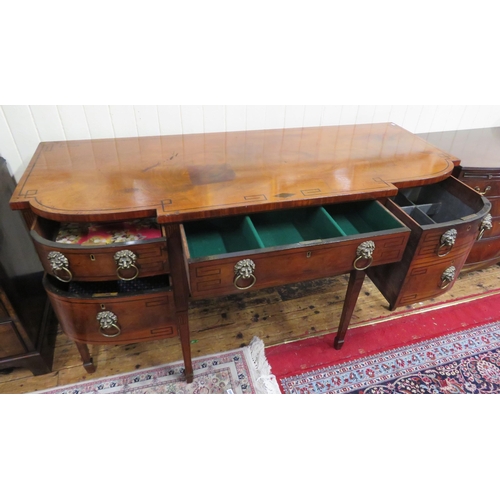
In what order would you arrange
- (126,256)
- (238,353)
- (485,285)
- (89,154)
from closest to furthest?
(126,256) → (89,154) → (238,353) → (485,285)

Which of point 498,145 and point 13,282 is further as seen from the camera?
point 498,145

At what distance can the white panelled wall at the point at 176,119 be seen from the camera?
1.25 meters

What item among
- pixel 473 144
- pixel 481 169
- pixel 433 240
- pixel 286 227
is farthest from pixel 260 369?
pixel 473 144

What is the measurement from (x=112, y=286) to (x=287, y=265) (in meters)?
0.59

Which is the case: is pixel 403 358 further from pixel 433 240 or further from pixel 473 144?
pixel 473 144

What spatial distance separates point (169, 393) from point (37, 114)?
113 cm

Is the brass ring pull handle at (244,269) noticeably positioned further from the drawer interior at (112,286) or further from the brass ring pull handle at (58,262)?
the brass ring pull handle at (58,262)

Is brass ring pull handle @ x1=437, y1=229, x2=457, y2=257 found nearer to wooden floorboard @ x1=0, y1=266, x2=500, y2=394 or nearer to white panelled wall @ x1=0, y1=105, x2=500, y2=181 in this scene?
wooden floorboard @ x1=0, y1=266, x2=500, y2=394

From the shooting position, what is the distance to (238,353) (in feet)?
4.58

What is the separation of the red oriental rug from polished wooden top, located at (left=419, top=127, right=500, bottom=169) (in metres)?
0.70

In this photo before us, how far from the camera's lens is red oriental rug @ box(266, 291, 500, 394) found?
4.29ft

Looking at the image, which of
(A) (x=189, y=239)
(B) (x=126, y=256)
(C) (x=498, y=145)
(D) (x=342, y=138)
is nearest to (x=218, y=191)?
(A) (x=189, y=239)

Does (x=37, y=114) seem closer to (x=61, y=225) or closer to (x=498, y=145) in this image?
(x=61, y=225)

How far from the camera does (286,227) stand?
1.21m
